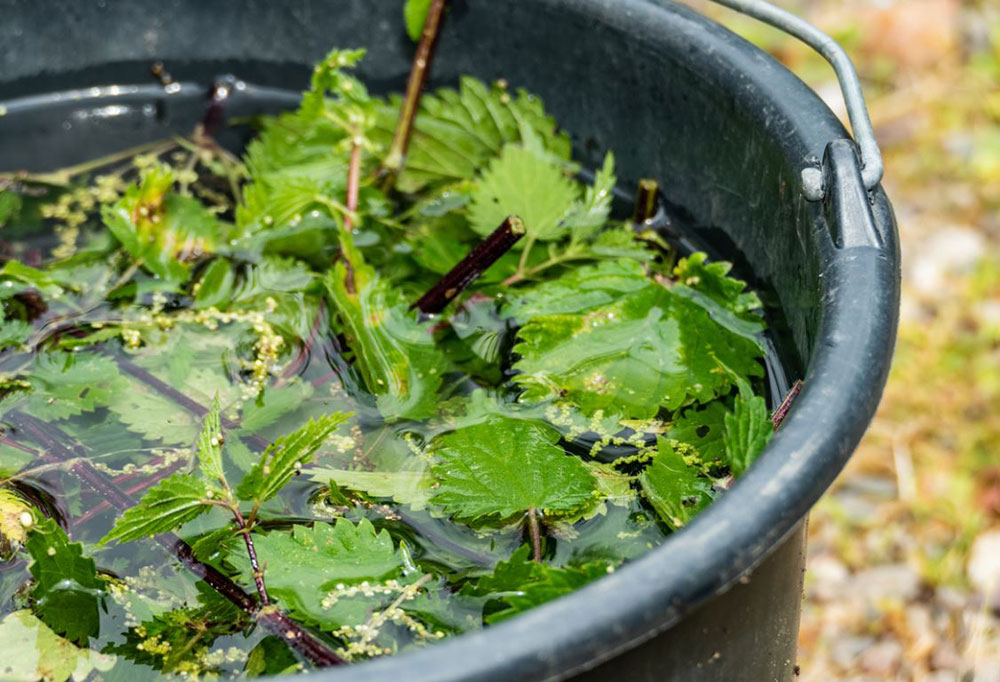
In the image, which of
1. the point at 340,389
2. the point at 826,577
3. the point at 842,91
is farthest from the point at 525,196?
the point at 826,577

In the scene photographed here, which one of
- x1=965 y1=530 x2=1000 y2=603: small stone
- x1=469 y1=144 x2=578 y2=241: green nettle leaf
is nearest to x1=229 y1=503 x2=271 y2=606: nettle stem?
x1=469 y1=144 x2=578 y2=241: green nettle leaf

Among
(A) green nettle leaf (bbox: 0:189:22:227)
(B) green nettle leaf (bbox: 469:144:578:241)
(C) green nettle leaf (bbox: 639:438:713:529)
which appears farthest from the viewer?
(A) green nettle leaf (bbox: 0:189:22:227)

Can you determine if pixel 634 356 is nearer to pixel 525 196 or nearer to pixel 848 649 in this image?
pixel 525 196

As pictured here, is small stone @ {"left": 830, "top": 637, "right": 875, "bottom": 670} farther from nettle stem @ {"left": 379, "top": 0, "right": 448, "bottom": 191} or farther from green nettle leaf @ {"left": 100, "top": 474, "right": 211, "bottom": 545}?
green nettle leaf @ {"left": 100, "top": 474, "right": 211, "bottom": 545}

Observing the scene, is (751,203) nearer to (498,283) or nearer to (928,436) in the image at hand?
(498,283)

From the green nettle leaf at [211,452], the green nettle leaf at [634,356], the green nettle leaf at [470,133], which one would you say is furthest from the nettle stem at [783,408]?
the green nettle leaf at [470,133]

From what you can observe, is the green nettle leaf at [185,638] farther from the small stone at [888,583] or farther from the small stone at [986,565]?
the small stone at [986,565]

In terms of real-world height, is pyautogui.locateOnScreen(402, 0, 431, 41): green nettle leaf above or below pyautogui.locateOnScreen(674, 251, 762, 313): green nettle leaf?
above
